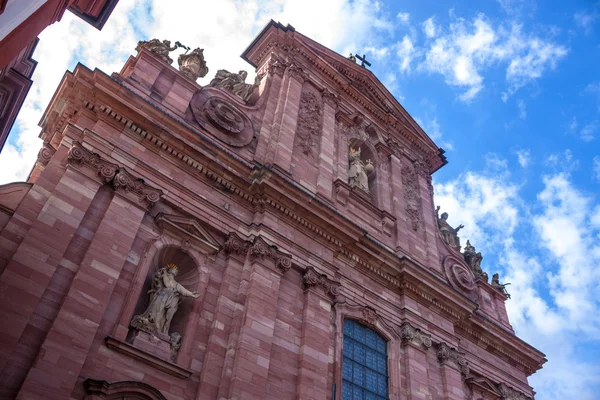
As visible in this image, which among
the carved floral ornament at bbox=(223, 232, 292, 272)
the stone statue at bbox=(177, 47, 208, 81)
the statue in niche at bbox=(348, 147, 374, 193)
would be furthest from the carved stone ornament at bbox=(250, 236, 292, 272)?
the stone statue at bbox=(177, 47, 208, 81)

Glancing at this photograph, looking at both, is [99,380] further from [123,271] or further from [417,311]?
[417,311]

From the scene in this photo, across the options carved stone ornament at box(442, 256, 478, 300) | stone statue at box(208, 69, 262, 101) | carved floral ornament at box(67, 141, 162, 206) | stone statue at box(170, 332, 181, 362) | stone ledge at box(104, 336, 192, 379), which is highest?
stone statue at box(208, 69, 262, 101)

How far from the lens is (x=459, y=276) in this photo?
19.6 m

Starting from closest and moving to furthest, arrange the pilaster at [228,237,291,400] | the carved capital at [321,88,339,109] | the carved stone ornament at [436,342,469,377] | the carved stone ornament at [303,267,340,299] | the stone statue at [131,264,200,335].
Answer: the stone statue at [131,264,200,335]
the pilaster at [228,237,291,400]
the carved stone ornament at [303,267,340,299]
the carved stone ornament at [436,342,469,377]
the carved capital at [321,88,339,109]

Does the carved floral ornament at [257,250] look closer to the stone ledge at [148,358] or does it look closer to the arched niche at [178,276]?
the arched niche at [178,276]

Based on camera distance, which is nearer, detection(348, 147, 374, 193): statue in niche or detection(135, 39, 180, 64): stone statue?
detection(135, 39, 180, 64): stone statue

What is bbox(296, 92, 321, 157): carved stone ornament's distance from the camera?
17.8 metres

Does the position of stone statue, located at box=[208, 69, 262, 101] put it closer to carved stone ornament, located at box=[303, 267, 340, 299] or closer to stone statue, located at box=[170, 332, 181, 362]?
carved stone ornament, located at box=[303, 267, 340, 299]

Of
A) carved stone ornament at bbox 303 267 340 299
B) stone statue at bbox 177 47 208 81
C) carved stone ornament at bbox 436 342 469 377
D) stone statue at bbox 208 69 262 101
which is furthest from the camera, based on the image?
stone statue at bbox 208 69 262 101

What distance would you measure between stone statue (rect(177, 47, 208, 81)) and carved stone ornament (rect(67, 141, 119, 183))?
5.26 meters

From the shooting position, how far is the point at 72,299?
9969 mm

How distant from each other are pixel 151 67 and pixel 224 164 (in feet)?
11.6

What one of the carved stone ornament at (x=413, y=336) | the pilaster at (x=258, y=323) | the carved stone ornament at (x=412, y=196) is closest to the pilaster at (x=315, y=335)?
the pilaster at (x=258, y=323)

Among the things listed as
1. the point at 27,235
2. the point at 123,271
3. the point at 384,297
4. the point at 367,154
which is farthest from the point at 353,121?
the point at 27,235
